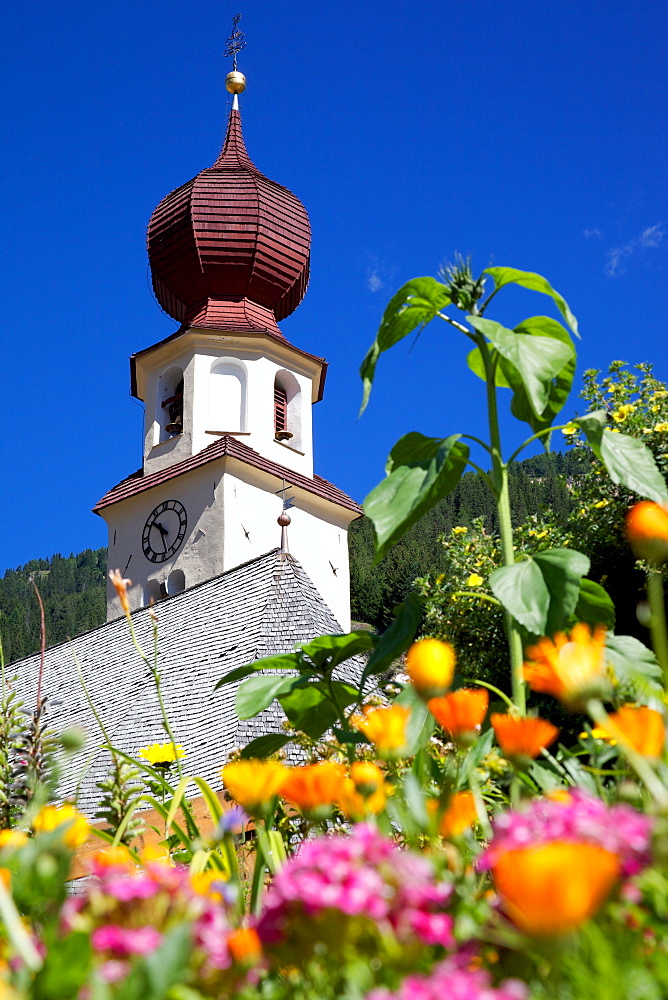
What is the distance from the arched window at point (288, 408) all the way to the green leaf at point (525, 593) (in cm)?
2211

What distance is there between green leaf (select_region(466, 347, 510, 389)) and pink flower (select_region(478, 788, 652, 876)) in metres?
1.37

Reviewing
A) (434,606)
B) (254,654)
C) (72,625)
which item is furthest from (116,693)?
(72,625)

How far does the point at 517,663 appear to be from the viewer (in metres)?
1.78

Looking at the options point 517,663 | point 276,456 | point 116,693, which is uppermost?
point 276,456

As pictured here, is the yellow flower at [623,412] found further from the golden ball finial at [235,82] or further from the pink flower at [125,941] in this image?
the golden ball finial at [235,82]

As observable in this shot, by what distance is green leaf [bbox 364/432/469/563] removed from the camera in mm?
1745

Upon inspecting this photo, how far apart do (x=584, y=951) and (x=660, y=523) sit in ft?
2.10

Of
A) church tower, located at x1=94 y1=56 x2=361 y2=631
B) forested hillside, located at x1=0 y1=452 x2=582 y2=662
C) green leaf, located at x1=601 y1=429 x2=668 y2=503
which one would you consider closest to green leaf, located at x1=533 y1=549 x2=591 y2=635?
green leaf, located at x1=601 y1=429 x2=668 y2=503

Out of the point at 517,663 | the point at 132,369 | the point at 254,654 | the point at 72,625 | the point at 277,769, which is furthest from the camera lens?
the point at 72,625

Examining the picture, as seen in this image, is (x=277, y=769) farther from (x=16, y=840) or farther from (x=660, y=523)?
(x=660, y=523)

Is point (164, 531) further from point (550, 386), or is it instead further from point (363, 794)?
point (363, 794)

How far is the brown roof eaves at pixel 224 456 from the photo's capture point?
2162 centimetres

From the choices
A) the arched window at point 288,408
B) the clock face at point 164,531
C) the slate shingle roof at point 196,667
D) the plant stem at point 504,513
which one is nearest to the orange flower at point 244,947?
the plant stem at point 504,513

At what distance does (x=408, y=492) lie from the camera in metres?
1.77
